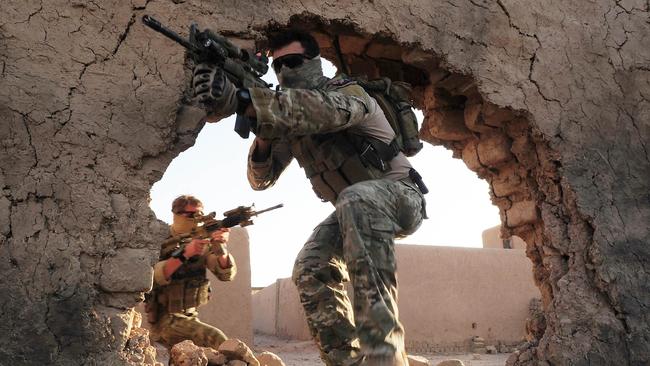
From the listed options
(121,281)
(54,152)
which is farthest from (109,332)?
(54,152)

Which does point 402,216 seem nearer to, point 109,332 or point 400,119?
point 400,119

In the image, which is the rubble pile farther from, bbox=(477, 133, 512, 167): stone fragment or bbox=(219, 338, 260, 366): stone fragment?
bbox=(477, 133, 512, 167): stone fragment

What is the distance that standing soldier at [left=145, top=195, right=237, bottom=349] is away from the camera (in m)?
4.07

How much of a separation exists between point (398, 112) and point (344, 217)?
27.8 inches

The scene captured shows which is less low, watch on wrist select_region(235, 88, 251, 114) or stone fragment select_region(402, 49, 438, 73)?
stone fragment select_region(402, 49, 438, 73)

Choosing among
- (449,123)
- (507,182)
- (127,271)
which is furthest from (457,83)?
(127,271)

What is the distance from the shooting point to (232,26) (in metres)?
2.35

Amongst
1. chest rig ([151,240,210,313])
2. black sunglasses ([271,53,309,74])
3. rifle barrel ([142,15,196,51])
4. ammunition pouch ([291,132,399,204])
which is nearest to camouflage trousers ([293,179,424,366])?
ammunition pouch ([291,132,399,204])

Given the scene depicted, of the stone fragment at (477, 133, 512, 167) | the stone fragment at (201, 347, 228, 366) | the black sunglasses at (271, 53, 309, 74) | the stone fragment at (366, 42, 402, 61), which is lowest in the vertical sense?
the stone fragment at (201, 347, 228, 366)

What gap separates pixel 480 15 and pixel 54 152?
202 centimetres

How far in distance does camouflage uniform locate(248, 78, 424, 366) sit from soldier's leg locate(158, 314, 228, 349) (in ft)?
6.37

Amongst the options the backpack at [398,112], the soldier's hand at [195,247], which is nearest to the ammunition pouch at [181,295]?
the soldier's hand at [195,247]

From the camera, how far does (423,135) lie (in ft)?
11.3

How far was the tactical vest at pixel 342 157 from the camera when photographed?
2352 millimetres
